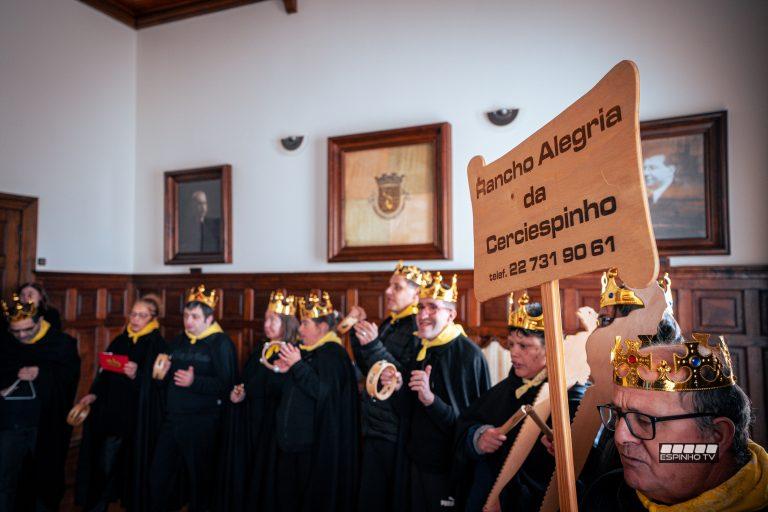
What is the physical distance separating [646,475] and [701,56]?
4204 mm

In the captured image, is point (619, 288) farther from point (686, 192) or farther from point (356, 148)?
point (356, 148)

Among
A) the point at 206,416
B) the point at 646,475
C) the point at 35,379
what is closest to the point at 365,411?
the point at 206,416

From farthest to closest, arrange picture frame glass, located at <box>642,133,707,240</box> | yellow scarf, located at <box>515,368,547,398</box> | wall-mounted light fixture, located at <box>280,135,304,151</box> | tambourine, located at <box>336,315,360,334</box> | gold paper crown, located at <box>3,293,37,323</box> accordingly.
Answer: wall-mounted light fixture, located at <box>280,135,304,151</box>
gold paper crown, located at <box>3,293,37,323</box>
picture frame glass, located at <box>642,133,707,240</box>
tambourine, located at <box>336,315,360,334</box>
yellow scarf, located at <box>515,368,547,398</box>

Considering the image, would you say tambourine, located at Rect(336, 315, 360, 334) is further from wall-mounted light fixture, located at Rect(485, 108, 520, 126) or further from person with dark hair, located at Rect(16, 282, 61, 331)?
person with dark hair, located at Rect(16, 282, 61, 331)

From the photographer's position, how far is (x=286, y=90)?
6062 millimetres

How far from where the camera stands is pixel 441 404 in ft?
9.53

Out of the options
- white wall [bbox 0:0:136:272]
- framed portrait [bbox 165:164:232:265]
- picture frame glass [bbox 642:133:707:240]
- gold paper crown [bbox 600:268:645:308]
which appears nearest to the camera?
gold paper crown [bbox 600:268:645:308]

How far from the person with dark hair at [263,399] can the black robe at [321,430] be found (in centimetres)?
16

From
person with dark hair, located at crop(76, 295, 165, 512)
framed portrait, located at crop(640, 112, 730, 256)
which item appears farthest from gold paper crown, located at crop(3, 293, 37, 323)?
framed portrait, located at crop(640, 112, 730, 256)

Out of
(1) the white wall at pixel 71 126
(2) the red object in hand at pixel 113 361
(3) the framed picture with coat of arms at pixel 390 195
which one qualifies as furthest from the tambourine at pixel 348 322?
(1) the white wall at pixel 71 126

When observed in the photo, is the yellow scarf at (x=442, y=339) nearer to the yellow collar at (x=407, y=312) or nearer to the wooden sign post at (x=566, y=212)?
the yellow collar at (x=407, y=312)

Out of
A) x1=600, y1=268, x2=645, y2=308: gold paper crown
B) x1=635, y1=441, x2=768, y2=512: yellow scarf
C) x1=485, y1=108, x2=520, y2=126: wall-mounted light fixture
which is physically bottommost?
x1=635, y1=441, x2=768, y2=512: yellow scarf

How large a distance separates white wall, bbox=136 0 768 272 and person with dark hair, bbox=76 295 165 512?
2.05 m

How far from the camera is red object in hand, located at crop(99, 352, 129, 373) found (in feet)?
14.1
